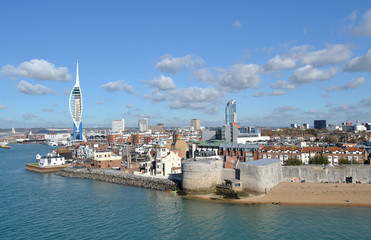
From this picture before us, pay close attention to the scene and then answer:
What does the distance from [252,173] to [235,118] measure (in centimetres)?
4474

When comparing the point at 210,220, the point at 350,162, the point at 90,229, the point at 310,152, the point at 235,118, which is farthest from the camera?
the point at 235,118

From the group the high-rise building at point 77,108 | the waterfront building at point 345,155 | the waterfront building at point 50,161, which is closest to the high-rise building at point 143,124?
the high-rise building at point 77,108

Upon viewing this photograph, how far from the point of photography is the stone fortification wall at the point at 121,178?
2812 cm

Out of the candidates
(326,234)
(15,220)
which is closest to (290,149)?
(326,234)

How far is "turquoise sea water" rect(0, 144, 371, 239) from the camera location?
53.7ft

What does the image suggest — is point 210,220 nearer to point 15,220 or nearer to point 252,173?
point 252,173

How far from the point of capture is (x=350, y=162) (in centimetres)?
2939

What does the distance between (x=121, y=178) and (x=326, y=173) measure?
20511 millimetres

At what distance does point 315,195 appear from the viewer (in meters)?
22.7

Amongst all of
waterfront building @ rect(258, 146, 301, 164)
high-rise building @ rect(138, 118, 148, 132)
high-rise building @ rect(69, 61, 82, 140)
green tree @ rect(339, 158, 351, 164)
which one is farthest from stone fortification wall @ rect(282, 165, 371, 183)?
high-rise building @ rect(138, 118, 148, 132)

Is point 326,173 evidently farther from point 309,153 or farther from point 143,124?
point 143,124

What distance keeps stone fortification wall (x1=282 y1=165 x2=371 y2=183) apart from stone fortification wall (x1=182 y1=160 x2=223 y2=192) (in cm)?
681

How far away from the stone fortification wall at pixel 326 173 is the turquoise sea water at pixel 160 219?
18.1 feet

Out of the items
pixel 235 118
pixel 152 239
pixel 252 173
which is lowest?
pixel 152 239
